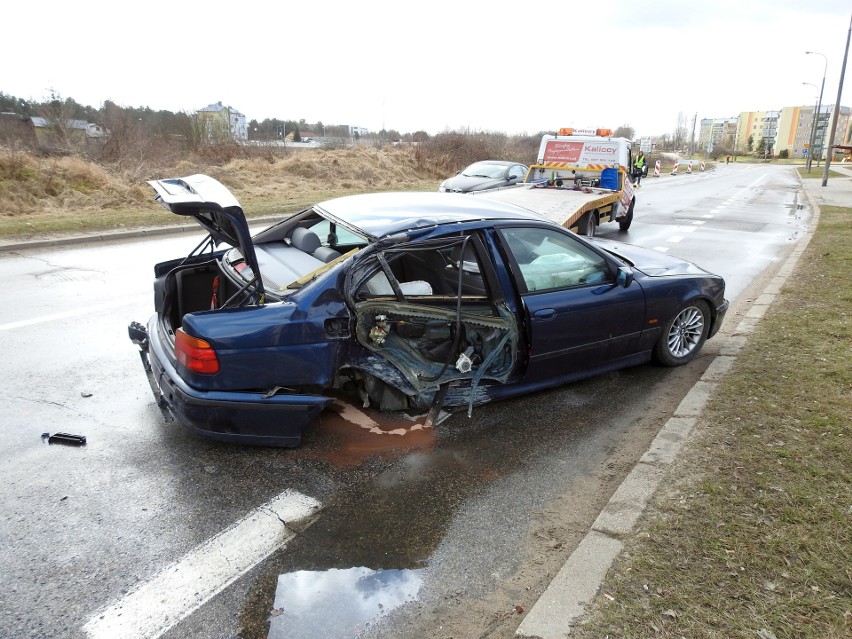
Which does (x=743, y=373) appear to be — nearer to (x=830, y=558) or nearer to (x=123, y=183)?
(x=830, y=558)

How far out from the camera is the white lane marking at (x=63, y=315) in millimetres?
6102

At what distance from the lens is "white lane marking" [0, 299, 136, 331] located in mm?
6102

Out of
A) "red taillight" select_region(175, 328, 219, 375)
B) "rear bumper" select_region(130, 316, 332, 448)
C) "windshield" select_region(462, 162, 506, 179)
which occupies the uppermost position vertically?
"windshield" select_region(462, 162, 506, 179)

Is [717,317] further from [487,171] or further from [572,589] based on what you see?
[487,171]

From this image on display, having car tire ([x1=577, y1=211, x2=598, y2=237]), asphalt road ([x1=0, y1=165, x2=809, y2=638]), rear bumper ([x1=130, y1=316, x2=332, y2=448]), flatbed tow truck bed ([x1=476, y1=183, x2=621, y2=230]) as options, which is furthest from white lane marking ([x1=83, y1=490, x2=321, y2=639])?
car tire ([x1=577, y1=211, x2=598, y2=237])

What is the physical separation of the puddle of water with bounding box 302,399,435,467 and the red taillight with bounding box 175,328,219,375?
0.89 meters

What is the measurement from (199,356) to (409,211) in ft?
6.01

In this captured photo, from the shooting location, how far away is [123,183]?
57.4 ft

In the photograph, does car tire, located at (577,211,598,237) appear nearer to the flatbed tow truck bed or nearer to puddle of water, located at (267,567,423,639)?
the flatbed tow truck bed

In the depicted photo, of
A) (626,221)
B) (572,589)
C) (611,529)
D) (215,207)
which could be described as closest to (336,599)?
(572,589)

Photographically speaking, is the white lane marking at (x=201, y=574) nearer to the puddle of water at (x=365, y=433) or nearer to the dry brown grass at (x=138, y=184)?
the puddle of water at (x=365, y=433)

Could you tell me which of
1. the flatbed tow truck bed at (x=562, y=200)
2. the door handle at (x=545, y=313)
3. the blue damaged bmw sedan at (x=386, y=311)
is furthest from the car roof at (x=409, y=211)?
the flatbed tow truck bed at (x=562, y=200)

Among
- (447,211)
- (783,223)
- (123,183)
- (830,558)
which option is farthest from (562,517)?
(123,183)

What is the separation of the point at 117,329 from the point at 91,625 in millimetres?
4182
